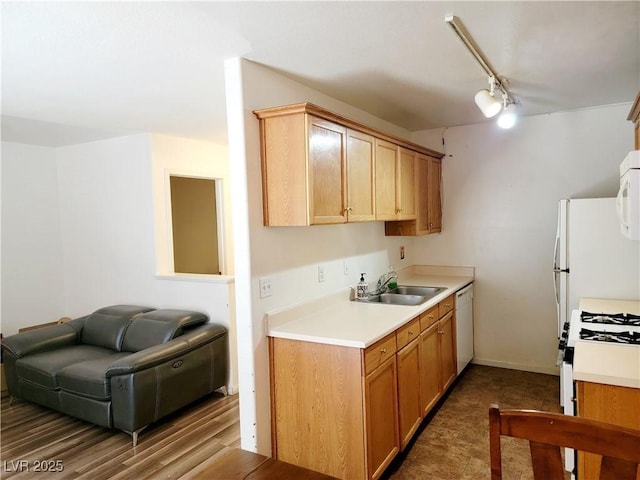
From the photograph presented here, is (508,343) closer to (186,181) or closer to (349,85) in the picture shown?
(349,85)

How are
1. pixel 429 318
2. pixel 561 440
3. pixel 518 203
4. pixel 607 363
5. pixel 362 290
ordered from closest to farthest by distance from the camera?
1. pixel 561 440
2. pixel 607 363
3. pixel 429 318
4. pixel 362 290
5. pixel 518 203

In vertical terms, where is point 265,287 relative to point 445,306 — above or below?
above

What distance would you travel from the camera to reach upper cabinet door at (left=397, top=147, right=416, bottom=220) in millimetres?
3324

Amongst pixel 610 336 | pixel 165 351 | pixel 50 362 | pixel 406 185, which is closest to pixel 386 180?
pixel 406 185

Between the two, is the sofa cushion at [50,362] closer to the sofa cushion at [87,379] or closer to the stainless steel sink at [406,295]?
the sofa cushion at [87,379]

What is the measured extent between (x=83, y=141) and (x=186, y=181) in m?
1.37

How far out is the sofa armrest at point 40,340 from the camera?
11.8 feet

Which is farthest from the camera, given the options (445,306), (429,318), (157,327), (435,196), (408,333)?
(435,196)

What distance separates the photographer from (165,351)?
3.14 metres

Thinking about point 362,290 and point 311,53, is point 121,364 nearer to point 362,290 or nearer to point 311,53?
point 362,290

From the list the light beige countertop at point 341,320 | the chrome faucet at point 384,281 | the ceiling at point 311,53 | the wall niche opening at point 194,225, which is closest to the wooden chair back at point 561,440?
the light beige countertop at point 341,320

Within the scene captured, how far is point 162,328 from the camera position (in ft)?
11.4

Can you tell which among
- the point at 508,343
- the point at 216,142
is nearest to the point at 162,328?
the point at 216,142

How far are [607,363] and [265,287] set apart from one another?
5.42ft
